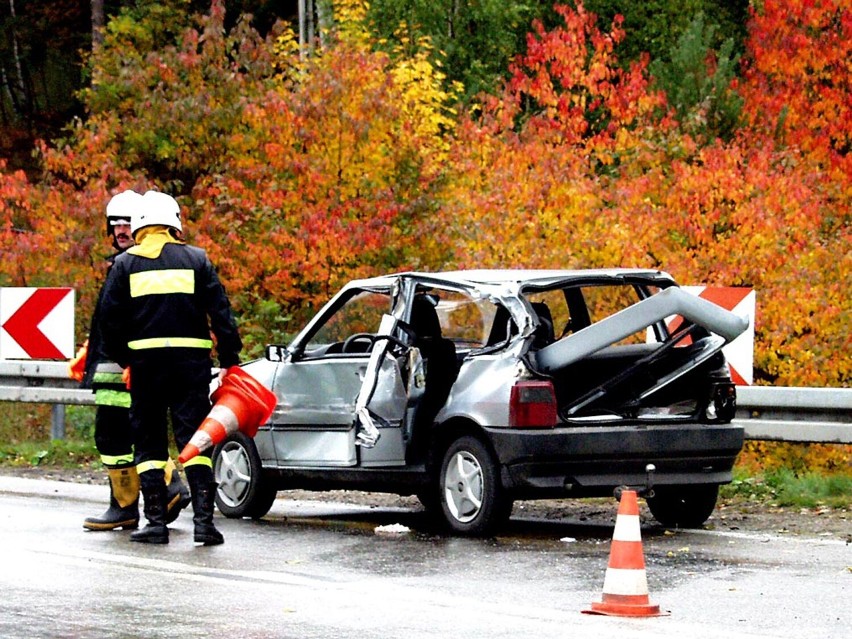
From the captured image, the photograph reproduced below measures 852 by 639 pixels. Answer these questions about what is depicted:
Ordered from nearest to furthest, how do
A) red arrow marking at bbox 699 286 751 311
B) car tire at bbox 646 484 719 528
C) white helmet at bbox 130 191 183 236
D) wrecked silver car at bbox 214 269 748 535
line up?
white helmet at bbox 130 191 183 236, wrecked silver car at bbox 214 269 748 535, car tire at bbox 646 484 719 528, red arrow marking at bbox 699 286 751 311

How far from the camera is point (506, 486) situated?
440 inches

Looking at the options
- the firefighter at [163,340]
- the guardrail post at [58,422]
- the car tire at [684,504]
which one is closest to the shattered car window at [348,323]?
the firefighter at [163,340]

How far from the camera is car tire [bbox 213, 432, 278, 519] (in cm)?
1280

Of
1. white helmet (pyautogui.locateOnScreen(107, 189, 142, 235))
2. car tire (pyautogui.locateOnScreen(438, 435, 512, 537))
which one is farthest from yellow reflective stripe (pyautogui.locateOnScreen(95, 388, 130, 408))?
car tire (pyautogui.locateOnScreen(438, 435, 512, 537))

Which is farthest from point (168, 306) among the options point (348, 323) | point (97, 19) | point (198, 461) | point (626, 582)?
point (97, 19)

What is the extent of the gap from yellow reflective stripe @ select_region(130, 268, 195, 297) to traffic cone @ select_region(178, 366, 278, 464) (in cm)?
56

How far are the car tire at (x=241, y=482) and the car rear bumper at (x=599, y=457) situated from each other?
2.15 metres

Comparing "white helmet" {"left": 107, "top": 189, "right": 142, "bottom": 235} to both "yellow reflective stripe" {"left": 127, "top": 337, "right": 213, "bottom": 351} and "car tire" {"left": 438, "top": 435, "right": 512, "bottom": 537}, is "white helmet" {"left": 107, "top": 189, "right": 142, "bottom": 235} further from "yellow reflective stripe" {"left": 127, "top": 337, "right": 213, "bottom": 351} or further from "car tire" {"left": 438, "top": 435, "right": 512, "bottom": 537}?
"car tire" {"left": 438, "top": 435, "right": 512, "bottom": 537}

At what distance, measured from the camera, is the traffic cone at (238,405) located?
36.4 ft

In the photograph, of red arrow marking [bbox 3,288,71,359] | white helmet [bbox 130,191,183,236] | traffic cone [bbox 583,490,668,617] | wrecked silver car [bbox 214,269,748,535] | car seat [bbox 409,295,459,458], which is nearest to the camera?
traffic cone [bbox 583,490,668,617]

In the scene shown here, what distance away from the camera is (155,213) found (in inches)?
437

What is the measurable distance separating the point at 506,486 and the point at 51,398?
737cm

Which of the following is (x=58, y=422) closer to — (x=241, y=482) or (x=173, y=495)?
(x=241, y=482)

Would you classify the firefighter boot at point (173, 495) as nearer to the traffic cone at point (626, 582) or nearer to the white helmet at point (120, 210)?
the white helmet at point (120, 210)
